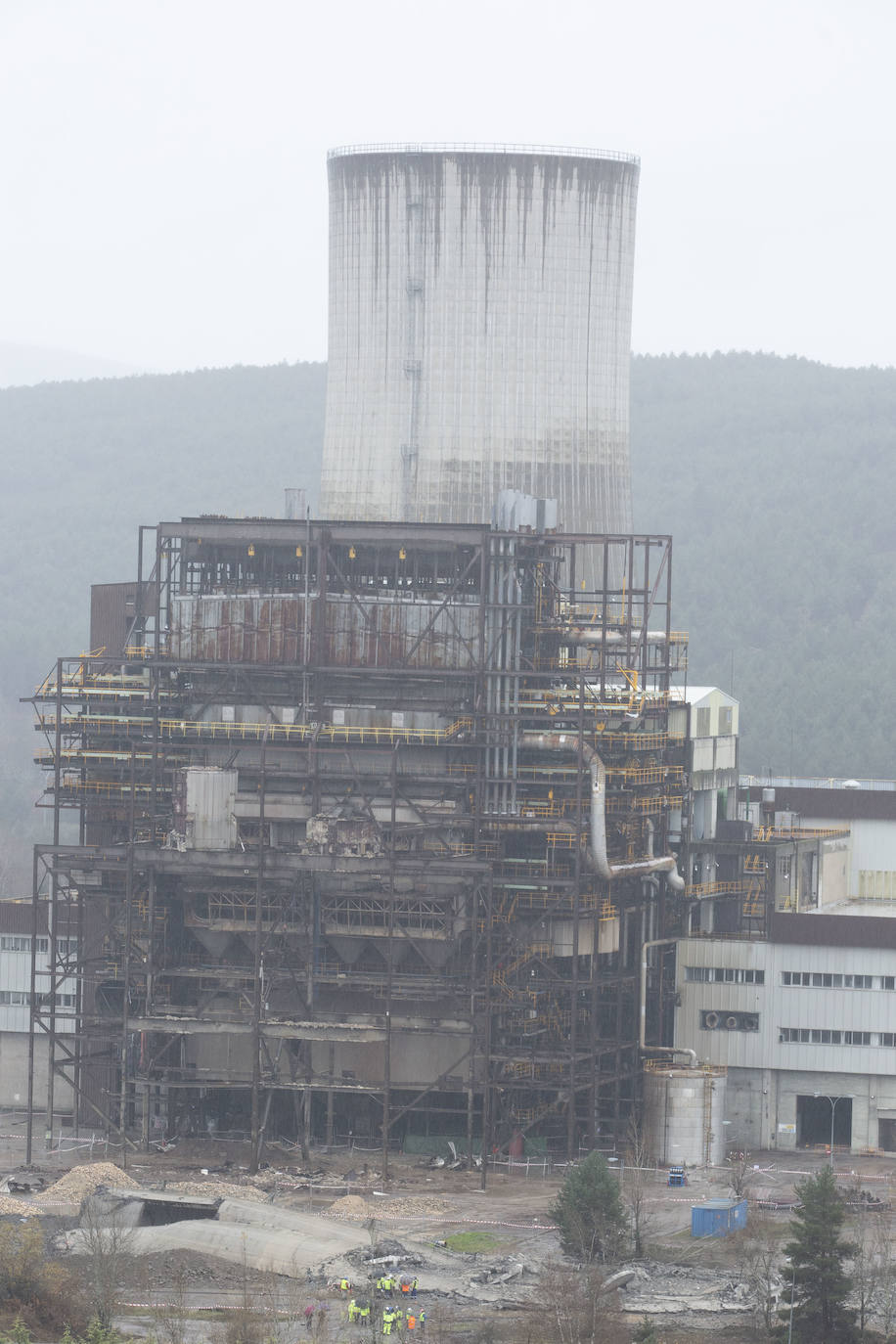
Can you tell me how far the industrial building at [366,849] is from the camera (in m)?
74.7

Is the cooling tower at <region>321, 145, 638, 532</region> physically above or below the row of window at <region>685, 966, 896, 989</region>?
above

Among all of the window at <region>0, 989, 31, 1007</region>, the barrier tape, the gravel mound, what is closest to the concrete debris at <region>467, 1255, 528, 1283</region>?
the barrier tape

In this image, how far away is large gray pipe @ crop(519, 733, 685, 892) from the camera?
7475 centimetres

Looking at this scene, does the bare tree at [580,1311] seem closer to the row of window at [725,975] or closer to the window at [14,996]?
the row of window at [725,975]

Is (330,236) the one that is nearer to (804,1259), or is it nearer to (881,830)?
(881,830)

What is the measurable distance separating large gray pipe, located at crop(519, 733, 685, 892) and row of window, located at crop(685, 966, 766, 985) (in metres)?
5.08

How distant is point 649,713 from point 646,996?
8.58 meters

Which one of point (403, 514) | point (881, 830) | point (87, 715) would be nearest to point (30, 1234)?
point (87, 715)

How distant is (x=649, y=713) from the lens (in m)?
79.1

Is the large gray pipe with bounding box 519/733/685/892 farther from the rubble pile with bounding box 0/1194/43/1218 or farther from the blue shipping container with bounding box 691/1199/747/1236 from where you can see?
the rubble pile with bounding box 0/1194/43/1218

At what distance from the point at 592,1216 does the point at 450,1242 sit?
12.7 ft

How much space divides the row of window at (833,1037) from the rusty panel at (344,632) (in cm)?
1499

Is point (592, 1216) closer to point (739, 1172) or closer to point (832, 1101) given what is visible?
point (739, 1172)

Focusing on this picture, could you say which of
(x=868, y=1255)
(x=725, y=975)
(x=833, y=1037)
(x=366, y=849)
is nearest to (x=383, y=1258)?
(x=868, y=1255)
